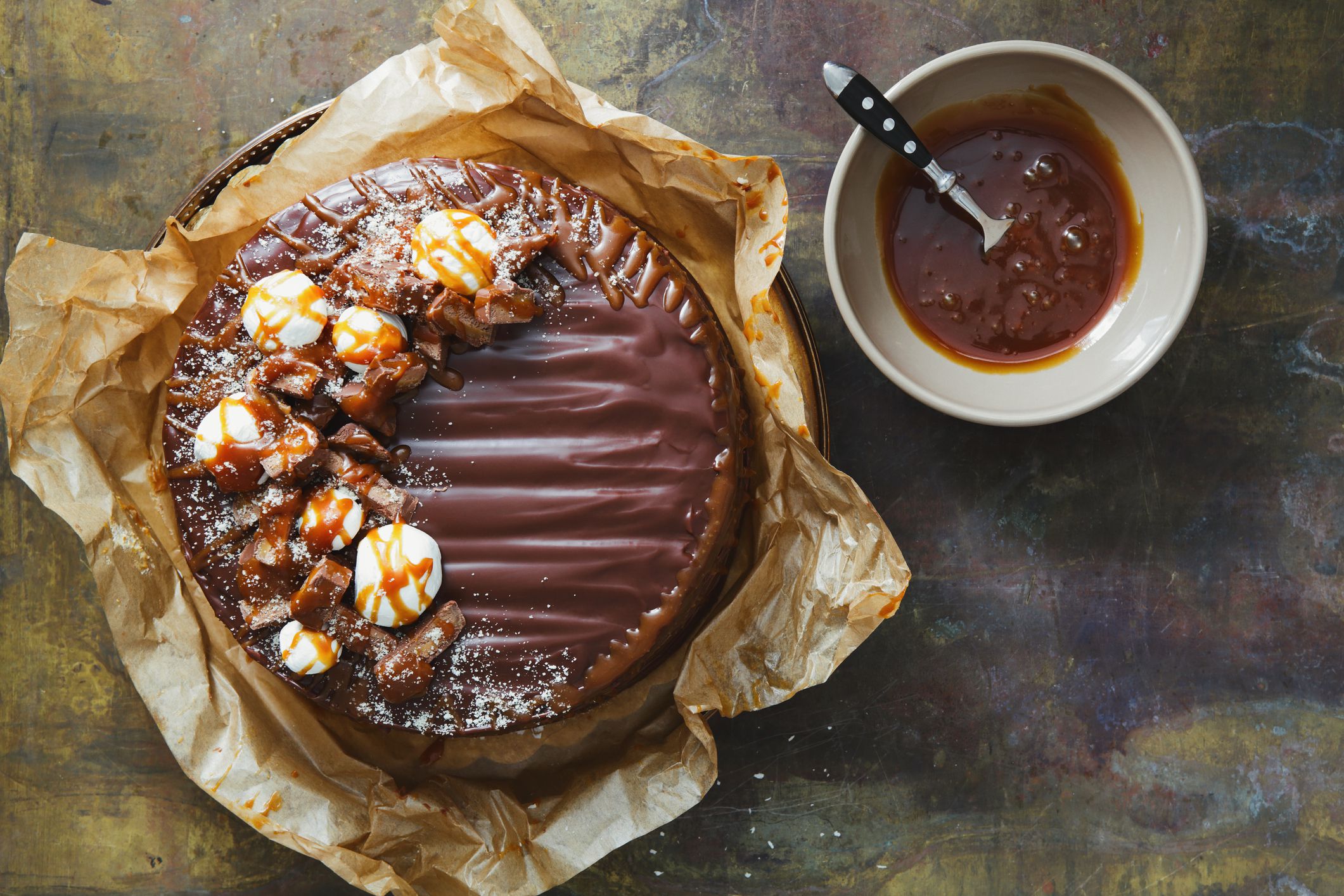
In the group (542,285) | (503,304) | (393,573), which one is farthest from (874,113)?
(393,573)

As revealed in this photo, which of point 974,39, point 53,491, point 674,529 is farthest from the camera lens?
point 974,39

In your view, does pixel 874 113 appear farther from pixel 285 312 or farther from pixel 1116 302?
pixel 285 312

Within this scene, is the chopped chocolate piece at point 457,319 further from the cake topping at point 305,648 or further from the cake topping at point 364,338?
the cake topping at point 305,648

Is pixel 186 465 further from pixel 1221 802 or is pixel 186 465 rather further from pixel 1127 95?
pixel 1221 802

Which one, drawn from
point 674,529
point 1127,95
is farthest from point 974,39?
point 674,529

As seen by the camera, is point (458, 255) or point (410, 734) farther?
point (410, 734)

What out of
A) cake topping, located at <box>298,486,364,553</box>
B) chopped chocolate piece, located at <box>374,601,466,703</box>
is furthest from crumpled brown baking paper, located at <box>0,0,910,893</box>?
cake topping, located at <box>298,486,364,553</box>
